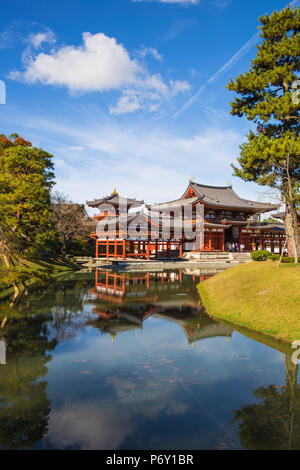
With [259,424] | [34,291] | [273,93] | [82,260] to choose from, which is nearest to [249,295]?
A: [259,424]

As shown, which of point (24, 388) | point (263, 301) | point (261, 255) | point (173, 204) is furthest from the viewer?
point (173, 204)

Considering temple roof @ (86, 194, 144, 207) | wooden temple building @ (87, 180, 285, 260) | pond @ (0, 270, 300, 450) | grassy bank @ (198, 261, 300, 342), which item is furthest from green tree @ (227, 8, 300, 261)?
temple roof @ (86, 194, 144, 207)

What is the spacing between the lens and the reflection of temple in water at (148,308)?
35.0 feet

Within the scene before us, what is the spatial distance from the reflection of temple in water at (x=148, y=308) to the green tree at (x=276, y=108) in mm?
9419

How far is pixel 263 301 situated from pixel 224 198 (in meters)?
40.7

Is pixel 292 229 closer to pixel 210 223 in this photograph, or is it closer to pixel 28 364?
pixel 28 364

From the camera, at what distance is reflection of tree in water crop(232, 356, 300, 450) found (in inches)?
179

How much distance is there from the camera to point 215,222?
45375 millimetres

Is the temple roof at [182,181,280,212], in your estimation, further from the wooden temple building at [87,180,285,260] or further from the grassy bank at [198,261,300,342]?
the grassy bank at [198,261,300,342]

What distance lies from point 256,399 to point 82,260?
3641 centimetres

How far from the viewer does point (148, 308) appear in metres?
14.1

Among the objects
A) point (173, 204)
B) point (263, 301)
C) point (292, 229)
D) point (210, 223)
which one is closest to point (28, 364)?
point (263, 301)

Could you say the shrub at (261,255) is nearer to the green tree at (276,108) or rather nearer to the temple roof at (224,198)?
the green tree at (276,108)

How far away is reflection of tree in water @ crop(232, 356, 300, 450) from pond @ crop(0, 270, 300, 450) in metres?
0.02
